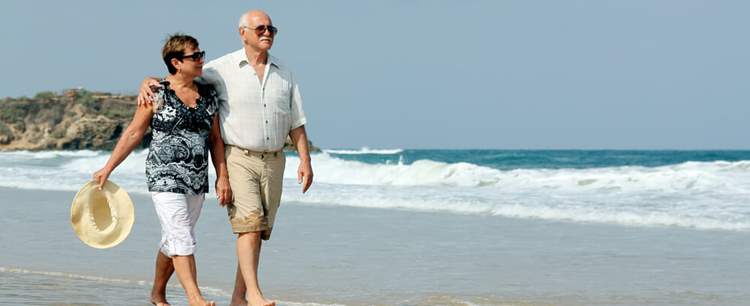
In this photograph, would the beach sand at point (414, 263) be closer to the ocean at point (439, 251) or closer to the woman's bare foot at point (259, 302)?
the ocean at point (439, 251)

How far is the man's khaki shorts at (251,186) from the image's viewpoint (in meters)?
5.48

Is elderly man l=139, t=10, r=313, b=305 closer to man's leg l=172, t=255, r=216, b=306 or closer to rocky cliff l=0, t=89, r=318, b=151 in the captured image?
man's leg l=172, t=255, r=216, b=306

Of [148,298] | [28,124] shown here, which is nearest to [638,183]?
[148,298]

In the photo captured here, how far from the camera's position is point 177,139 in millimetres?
5438

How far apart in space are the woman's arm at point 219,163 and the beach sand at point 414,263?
4.81 feet

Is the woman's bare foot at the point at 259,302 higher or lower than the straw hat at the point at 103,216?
lower

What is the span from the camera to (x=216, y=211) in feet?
45.9

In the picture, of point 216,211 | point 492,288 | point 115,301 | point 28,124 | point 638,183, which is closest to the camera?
point 115,301

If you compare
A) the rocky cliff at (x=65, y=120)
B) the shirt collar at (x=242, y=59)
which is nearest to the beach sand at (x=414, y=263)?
the shirt collar at (x=242, y=59)

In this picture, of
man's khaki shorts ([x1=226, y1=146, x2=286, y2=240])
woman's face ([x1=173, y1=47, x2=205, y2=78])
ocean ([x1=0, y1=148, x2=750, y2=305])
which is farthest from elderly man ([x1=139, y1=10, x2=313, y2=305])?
A: ocean ([x1=0, y1=148, x2=750, y2=305])

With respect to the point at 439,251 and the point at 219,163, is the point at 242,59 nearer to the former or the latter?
the point at 219,163

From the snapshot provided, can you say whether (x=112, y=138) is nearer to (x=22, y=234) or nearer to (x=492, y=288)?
(x=22, y=234)

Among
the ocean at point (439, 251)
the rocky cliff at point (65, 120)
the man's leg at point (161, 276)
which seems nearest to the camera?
the man's leg at point (161, 276)

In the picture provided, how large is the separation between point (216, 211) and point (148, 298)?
287 inches
